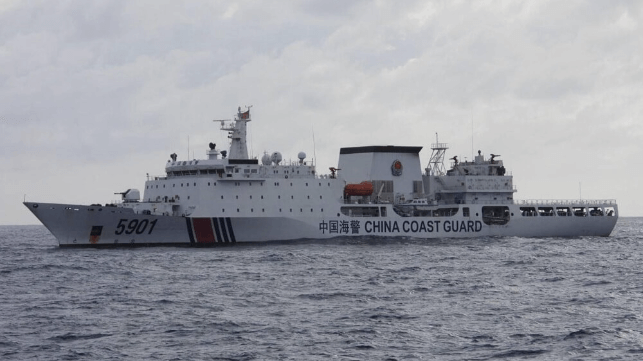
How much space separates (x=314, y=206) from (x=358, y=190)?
10.7 feet

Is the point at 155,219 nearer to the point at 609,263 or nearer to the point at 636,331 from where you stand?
the point at 609,263

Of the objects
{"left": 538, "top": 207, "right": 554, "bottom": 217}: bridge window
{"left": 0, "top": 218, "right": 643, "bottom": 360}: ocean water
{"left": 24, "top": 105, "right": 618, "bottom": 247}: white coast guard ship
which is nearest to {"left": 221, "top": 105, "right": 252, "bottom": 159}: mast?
{"left": 24, "top": 105, "right": 618, "bottom": 247}: white coast guard ship

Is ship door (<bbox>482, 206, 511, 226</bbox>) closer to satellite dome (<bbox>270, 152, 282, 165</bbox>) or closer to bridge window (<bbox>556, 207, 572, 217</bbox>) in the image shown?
bridge window (<bbox>556, 207, 572, 217</bbox>)

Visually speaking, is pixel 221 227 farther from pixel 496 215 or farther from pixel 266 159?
pixel 496 215

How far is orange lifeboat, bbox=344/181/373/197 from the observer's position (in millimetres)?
48688

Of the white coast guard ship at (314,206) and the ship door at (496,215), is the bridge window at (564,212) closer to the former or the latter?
the white coast guard ship at (314,206)

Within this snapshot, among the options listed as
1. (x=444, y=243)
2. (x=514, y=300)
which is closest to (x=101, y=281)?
(x=514, y=300)

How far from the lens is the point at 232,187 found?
4488cm

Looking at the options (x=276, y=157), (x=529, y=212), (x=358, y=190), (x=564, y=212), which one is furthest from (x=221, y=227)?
A: (x=564, y=212)

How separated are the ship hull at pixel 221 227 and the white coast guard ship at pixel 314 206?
0.05 meters

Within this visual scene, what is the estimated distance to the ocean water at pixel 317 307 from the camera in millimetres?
17594

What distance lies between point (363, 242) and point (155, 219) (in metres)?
11.3

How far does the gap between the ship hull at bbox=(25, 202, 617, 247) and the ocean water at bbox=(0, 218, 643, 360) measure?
3.92 meters

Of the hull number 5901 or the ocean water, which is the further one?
the hull number 5901
